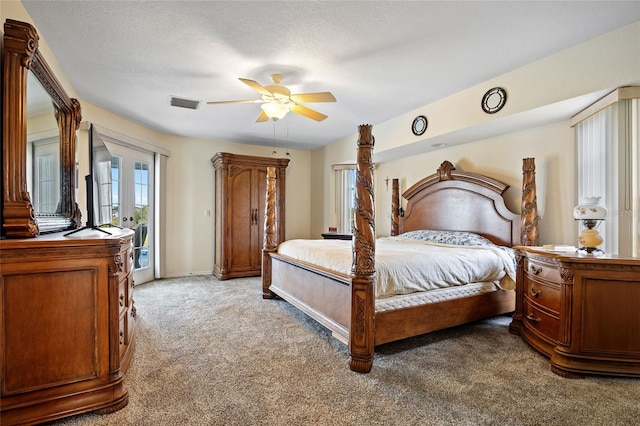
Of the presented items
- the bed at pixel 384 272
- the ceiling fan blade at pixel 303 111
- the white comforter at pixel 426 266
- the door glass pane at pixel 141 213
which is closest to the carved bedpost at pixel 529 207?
the bed at pixel 384 272

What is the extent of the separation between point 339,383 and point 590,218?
A: 85.6 inches

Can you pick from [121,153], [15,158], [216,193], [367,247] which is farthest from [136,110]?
[367,247]

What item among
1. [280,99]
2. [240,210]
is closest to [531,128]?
[280,99]

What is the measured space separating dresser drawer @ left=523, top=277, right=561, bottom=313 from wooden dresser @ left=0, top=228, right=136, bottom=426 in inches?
116

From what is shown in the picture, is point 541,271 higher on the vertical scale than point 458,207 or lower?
lower

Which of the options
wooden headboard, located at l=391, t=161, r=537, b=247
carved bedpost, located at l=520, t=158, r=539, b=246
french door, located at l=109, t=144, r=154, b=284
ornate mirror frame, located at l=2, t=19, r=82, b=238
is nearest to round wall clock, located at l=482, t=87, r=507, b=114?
carved bedpost, located at l=520, t=158, r=539, b=246

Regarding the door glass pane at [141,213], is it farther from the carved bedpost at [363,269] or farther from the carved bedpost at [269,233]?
the carved bedpost at [363,269]

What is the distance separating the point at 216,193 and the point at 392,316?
13.4 feet

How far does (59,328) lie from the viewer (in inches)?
61.7

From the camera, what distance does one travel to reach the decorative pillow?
3437 mm

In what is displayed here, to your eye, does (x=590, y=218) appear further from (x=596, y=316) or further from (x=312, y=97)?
(x=312, y=97)

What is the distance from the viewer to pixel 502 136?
3.62 m

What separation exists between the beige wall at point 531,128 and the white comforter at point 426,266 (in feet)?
2.40

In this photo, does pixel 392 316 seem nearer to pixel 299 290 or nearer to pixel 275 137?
pixel 299 290
